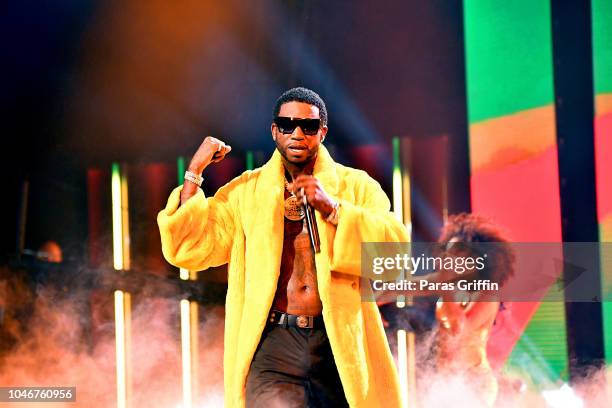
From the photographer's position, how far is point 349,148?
4891 mm

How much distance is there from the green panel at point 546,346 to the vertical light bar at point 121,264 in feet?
6.77

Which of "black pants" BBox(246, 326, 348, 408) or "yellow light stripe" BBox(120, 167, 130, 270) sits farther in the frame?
"yellow light stripe" BBox(120, 167, 130, 270)

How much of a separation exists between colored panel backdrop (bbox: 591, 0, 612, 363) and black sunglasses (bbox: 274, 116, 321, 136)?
6.08 ft

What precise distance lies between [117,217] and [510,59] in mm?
2307

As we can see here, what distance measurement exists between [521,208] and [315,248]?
5.62 ft

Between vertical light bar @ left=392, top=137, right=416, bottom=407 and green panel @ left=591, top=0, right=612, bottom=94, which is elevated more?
green panel @ left=591, top=0, right=612, bottom=94

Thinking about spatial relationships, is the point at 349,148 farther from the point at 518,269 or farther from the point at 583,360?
the point at 583,360

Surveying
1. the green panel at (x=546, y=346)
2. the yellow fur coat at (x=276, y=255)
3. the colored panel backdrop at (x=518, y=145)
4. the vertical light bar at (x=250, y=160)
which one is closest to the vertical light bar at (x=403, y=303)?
the colored panel backdrop at (x=518, y=145)

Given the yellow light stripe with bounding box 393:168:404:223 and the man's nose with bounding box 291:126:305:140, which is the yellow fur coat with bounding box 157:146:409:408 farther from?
the yellow light stripe with bounding box 393:168:404:223

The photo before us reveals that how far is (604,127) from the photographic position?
463 cm

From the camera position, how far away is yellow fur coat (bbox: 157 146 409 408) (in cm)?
333

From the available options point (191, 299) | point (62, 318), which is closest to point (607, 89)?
point (191, 299)

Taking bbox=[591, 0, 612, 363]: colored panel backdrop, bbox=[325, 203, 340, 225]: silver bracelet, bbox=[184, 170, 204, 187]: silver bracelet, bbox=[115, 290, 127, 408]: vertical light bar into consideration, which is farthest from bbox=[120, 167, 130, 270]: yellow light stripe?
bbox=[591, 0, 612, 363]: colored panel backdrop

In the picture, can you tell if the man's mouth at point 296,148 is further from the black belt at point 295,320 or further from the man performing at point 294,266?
the black belt at point 295,320
